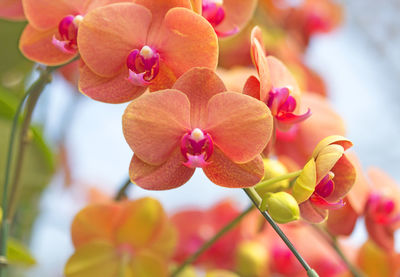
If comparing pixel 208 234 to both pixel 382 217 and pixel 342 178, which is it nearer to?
pixel 382 217

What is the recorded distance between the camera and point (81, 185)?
123cm

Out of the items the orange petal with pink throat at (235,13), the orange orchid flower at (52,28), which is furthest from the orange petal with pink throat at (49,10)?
the orange petal with pink throat at (235,13)

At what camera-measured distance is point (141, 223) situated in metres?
0.58

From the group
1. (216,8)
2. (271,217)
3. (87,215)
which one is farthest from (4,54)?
(271,217)

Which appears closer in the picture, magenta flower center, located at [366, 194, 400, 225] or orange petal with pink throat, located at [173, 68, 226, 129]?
orange petal with pink throat, located at [173, 68, 226, 129]

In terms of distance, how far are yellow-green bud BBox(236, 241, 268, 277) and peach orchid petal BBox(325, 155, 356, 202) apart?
0.94 ft

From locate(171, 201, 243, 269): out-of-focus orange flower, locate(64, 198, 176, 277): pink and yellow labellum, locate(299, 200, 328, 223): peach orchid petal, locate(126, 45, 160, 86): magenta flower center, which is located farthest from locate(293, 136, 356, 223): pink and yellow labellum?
locate(171, 201, 243, 269): out-of-focus orange flower

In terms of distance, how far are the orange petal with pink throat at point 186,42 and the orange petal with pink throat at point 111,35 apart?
0.05 ft

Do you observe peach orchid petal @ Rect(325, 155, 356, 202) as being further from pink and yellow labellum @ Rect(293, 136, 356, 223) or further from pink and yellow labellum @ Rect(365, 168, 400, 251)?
pink and yellow labellum @ Rect(365, 168, 400, 251)

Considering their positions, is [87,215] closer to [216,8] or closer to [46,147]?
[46,147]

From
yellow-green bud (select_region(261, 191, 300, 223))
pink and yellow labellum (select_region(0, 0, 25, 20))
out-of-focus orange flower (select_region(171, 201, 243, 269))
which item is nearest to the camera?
yellow-green bud (select_region(261, 191, 300, 223))

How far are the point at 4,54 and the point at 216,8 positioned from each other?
17.2 inches

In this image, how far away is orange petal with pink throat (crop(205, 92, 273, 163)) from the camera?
0.36 meters

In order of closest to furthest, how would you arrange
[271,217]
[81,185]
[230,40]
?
[271,217]
[230,40]
[81,185]
